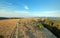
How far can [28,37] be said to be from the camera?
9.93 metres

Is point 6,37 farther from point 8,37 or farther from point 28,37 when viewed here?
point 28,37

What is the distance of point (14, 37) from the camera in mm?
8977

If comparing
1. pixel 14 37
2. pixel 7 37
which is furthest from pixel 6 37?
pixel 14 37

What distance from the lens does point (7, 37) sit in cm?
923

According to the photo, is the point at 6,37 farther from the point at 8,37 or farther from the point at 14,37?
the point at 14,37

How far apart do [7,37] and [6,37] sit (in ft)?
0.31

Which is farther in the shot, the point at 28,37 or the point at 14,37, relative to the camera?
the point at 28,37

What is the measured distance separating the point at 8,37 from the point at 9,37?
0.38 ft

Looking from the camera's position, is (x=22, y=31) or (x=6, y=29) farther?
(x=6, y=29)

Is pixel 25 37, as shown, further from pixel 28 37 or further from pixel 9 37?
pixel 9 37

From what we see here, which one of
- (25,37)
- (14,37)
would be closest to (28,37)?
(25,37)

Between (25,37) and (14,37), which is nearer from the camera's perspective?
(14,37)

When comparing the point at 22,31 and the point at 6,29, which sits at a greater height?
the point at 6,29

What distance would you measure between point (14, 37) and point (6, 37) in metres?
0.81
